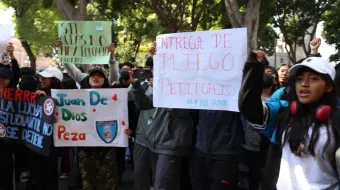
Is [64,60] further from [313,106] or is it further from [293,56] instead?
[293,56]

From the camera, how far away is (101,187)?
4461 mm

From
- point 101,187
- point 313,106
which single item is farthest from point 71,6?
point 313,106

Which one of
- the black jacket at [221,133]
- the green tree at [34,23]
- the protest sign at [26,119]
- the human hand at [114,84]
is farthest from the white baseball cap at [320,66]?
the green tree at [34,23]

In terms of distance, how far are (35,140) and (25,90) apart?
0.63m

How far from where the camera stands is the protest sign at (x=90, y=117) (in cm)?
449

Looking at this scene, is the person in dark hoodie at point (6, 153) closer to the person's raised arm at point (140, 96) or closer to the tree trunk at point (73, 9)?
the person's raised arm at point (140, 96)

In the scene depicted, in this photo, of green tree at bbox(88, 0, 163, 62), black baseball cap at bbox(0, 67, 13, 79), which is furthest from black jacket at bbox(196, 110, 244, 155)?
green tree at bbox(88, 0, 163, 62)

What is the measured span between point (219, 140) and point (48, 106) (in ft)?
6.38

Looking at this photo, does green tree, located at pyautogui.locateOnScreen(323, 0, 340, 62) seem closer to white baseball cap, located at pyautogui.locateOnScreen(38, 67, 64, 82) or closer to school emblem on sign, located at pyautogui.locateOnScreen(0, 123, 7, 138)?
white baseball cap, located at pyautogui.locateOnScreen(38, 67, 64, 82)

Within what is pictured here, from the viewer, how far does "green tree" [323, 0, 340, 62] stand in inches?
801

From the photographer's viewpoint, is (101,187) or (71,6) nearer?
(101,187)

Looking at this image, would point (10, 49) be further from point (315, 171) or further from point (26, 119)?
point (315, 171)

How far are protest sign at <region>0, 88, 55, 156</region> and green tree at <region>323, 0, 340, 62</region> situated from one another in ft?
61.0

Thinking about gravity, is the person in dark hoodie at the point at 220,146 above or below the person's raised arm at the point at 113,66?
below
